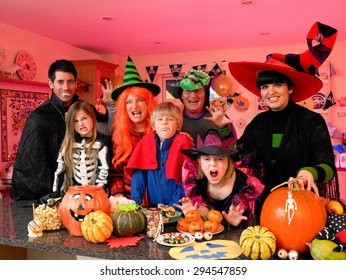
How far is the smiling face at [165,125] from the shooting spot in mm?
2263

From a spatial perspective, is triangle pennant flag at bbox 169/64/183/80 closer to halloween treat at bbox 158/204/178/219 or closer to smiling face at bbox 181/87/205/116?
smiling face at bbox 181/87/205/116

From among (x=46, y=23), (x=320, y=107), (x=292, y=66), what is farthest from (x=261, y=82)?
(x=320, y=107)

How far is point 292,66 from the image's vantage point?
6.87ft

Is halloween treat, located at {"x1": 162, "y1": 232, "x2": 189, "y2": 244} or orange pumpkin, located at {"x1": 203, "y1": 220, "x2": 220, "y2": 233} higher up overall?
orange pumpkin, located at {"x1": 203, "y1": 220, "x2": 220, "y2": 233}

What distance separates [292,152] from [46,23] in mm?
4008

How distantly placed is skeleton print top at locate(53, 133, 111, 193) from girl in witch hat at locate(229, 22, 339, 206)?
33.9 inches

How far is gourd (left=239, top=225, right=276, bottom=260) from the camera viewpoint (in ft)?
4.87

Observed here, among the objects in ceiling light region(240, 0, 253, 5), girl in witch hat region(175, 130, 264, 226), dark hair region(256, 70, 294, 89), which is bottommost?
girl in witch hat region(175, 130, 264, 226)

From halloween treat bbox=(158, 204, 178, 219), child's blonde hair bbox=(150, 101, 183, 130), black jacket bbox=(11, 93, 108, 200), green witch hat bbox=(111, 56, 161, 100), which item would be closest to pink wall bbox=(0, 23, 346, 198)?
black jacket bbox=(11, 93, 108, 200)

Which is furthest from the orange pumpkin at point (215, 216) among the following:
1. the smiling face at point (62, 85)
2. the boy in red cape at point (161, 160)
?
the smiling face at point (62, 85)

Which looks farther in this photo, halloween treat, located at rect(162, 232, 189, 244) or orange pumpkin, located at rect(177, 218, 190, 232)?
orange pumpkin, located at rect(177, 218, 190, 232)

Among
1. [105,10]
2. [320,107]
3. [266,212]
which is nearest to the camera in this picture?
[266,212]

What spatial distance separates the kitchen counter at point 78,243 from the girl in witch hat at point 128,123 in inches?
23.5

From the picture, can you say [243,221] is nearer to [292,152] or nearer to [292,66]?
[292,152]
